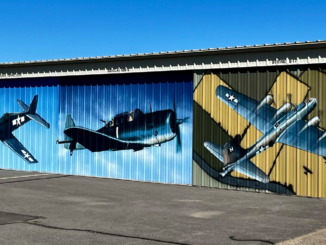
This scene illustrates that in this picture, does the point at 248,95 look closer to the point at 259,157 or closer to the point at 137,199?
the point at 259,157

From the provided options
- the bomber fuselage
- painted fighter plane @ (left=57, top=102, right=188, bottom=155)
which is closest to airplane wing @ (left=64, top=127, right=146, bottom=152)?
painted fighter plane @ (left=57, top=102, right=188, bottom=155)

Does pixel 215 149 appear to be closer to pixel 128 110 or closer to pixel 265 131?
pixel 265 131

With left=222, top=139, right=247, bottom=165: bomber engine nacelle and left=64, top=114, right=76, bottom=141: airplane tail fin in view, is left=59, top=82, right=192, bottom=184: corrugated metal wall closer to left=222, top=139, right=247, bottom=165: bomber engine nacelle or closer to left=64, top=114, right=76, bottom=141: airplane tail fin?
left=64, top=114, right=76, bottom=141: airplane tail fin

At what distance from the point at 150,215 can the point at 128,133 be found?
7.75m

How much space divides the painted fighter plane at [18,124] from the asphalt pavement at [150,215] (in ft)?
14.5

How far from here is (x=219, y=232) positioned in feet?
30.8

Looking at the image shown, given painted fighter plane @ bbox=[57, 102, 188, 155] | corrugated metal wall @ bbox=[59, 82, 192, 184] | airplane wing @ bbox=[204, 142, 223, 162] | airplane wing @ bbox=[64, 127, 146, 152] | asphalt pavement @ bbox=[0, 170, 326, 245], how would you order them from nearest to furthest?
asphalt pavement @ bbox=[0, 170, 326, 245] < airplane wing @ bbox=[204, 142, 223, 162] < corrugated metal wall @ bbox=[59, 82, 192, 184] < painted fighter plane @ bbox=[57, 102, 188, 155] < airplane wing @ bbox=[64, 127, 146, 152]

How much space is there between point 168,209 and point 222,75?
5826mm

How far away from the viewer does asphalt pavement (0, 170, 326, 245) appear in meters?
8.81

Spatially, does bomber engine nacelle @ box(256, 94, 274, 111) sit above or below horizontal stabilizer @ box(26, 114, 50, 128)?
above

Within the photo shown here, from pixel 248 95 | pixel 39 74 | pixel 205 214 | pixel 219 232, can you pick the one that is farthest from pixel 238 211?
pixel 39 74

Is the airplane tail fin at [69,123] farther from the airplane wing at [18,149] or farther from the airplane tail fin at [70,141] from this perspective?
the airplane wing at [18,149]

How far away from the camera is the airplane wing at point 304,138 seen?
1452 cm

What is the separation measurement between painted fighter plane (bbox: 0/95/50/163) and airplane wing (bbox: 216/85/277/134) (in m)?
8.01
